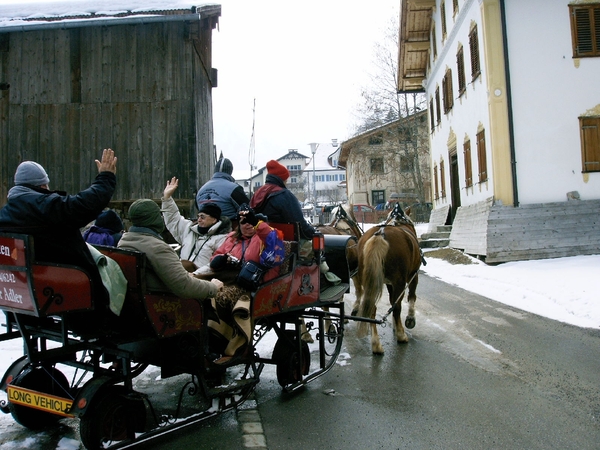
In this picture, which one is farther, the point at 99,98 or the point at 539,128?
the point at 539,128

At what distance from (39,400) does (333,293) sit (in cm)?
325

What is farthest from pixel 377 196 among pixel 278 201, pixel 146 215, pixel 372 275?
pixel 146 215

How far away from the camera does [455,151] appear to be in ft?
72.8

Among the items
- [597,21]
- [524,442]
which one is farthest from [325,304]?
[597,21]

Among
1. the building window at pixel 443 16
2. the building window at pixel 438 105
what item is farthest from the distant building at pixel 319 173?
the building window at pixel 443 16

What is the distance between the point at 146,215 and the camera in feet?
12.8

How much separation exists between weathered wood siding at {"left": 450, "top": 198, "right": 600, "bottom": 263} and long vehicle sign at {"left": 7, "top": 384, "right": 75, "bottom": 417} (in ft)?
45.2

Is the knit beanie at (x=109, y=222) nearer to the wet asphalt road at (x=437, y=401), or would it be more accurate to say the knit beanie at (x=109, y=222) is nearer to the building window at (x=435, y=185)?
the wet asphalt road at (x=437, y=401)

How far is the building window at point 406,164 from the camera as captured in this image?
3966 cm

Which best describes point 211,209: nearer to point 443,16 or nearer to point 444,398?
point 444,398

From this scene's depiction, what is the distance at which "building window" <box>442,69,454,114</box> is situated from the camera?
22130 millimetres

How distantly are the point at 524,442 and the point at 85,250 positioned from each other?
335 cm

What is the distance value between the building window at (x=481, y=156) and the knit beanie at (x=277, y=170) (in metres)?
13.0

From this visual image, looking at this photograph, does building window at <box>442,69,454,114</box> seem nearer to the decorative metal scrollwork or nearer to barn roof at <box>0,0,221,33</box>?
barn roof at <box>0,0,221,33</box>
